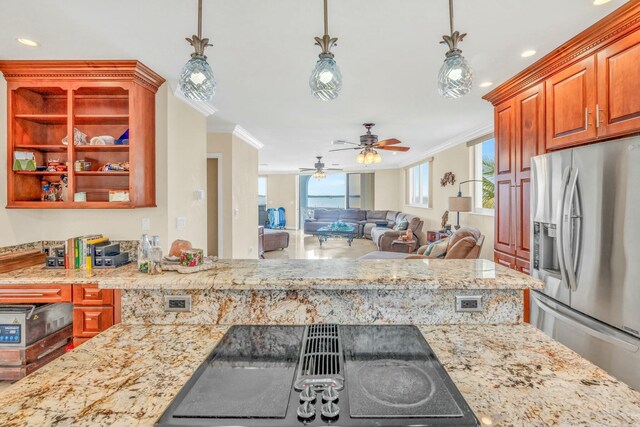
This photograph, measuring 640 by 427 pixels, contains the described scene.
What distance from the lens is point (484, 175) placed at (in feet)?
17.9

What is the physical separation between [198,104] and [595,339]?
3.98 meters

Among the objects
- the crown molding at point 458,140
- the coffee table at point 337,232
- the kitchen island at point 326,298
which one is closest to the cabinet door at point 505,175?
the crown molding at point 458,140

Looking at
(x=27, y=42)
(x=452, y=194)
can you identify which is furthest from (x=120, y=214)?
(x=452, y=194)

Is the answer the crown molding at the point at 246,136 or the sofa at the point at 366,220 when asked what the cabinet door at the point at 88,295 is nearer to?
the crown molding at the point at 246,136

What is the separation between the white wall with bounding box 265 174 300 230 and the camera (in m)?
12.8

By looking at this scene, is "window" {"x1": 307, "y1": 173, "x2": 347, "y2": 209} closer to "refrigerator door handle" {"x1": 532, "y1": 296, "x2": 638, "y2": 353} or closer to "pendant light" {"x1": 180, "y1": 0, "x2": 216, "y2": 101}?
"refrigerator door handle" {"x1": 532, "y1": 296, "x2": 638, "y2": 353}

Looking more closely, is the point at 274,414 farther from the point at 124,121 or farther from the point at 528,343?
the point at 124,121

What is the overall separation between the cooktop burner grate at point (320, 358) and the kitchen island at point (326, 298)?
0.50 ft

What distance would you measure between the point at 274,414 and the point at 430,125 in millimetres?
4942

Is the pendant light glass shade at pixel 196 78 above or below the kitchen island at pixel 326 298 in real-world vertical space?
above

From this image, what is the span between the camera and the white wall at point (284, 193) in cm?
1282

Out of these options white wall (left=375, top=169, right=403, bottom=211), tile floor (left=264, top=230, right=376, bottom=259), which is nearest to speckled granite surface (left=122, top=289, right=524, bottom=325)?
tile floor (left=264, top=230, right=376, bottom=259)

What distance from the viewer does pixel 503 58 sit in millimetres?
2631

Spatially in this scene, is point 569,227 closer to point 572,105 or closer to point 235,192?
point 572,105
